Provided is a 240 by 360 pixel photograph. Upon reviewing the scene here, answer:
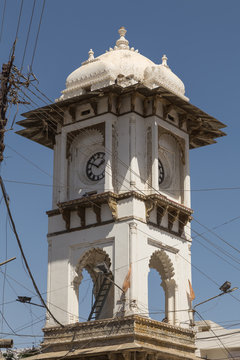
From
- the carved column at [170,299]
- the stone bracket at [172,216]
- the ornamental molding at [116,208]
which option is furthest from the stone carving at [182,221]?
the carved column at [170,299]

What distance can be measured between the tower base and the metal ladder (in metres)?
1.41

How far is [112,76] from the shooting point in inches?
1519

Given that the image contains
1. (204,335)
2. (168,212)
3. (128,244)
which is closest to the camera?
(128,244)

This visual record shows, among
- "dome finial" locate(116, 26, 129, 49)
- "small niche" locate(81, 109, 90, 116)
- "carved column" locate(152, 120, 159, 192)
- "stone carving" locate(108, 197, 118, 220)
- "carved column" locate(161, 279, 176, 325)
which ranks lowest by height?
"carved column" locate(161, 279, 176, 325)

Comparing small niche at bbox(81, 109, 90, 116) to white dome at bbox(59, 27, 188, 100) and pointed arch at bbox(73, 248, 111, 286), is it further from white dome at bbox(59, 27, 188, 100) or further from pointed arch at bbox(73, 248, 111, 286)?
pointed arch at bbox(73, 248, 111, 286)

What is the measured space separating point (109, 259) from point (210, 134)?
8.62 meters

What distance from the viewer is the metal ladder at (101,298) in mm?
37156

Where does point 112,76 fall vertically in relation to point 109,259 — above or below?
above

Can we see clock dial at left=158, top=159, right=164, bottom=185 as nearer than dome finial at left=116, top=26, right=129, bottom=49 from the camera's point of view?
Yes

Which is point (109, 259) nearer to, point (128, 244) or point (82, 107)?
point (128, 244)

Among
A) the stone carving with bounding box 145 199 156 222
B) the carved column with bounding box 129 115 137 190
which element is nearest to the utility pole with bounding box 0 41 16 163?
the carved column with bounding box 129 115 137 190

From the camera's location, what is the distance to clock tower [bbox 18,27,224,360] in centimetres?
3559

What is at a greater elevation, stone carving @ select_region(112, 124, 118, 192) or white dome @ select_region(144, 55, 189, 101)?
white dome @ select_region(144, 55, 189, 101)

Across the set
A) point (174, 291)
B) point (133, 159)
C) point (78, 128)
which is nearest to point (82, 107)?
point (78, 128)
